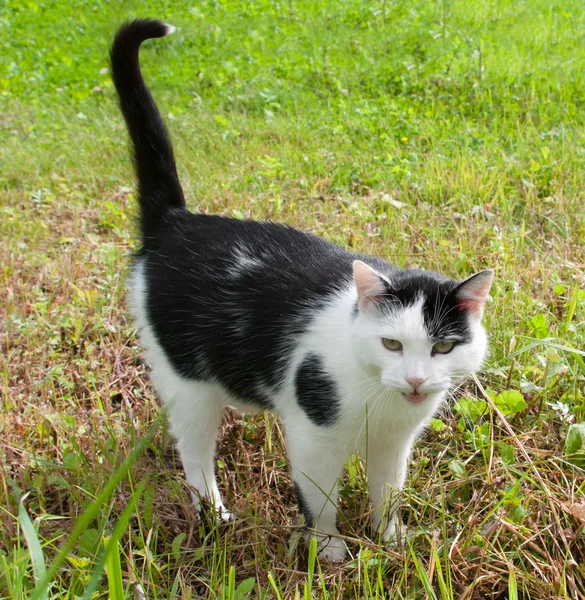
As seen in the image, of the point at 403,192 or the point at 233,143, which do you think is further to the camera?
the point at 233,143

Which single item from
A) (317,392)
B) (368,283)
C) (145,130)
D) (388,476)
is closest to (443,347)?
(368,283)

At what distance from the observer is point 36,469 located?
7.78 ft

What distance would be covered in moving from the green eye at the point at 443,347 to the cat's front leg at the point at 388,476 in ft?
1.20

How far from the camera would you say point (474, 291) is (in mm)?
1821

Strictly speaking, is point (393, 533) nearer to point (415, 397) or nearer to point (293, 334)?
point (415, 397)

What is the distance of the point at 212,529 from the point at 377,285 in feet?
3.16

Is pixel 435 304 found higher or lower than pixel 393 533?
higher

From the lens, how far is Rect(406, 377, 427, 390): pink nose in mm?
1716

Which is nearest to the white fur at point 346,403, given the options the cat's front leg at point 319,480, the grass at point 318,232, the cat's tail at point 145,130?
the cat's front leg at point 319,480

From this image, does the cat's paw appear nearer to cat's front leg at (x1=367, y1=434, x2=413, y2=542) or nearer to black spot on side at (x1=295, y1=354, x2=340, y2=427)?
cat's front leg at (x1=367, y1=434, x2=413, y2=542)

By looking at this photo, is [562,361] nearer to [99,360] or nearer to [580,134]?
[99,360]

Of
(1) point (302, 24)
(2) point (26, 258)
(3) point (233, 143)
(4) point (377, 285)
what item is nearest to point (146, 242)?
(4) point (377, 285)

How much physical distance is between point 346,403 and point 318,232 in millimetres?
1801

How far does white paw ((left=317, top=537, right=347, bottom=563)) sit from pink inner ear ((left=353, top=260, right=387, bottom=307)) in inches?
32.3
